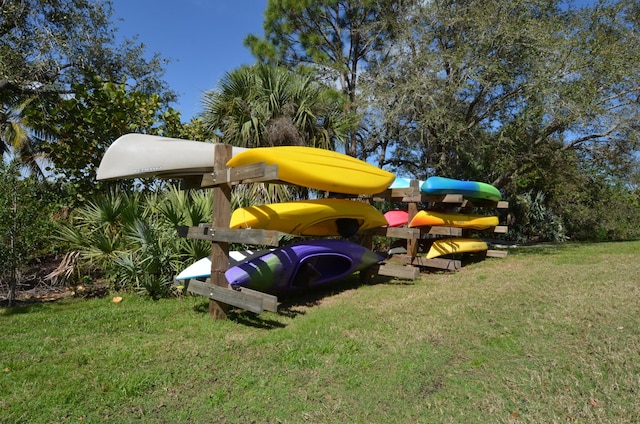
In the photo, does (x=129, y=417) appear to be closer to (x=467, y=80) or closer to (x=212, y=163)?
(x=212, y=163)

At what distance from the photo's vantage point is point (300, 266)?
230 inches

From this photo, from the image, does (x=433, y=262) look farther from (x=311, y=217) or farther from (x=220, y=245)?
(x=220, y=245)

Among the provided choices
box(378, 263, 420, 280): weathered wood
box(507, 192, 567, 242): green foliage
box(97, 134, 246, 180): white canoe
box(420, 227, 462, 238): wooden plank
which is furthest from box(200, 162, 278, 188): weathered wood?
box(507, 192, 567, 242): green foliage

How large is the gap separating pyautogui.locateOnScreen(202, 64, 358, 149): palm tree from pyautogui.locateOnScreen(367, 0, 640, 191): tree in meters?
2.28

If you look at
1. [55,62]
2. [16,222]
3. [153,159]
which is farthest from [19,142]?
[153,159]

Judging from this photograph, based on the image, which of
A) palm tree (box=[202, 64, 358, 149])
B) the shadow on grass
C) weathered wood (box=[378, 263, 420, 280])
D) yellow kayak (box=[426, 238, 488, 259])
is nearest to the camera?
the shadow on grass

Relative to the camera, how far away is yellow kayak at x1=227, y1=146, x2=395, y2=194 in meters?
5.11

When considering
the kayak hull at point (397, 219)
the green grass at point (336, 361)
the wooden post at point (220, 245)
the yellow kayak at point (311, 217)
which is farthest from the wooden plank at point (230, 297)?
the kayak hull at point (397, 219)

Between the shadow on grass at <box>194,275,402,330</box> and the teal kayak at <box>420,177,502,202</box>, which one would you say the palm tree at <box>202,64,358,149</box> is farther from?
the shadow on grass at <box>194,275,402,330</box>

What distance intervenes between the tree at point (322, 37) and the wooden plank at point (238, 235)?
465 inches

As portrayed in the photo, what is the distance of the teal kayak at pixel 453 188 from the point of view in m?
8.35

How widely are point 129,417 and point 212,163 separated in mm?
3334

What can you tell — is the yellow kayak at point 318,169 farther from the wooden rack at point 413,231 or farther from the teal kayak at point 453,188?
the teal kayak at point 453,188

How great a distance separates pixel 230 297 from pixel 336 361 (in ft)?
5.45
